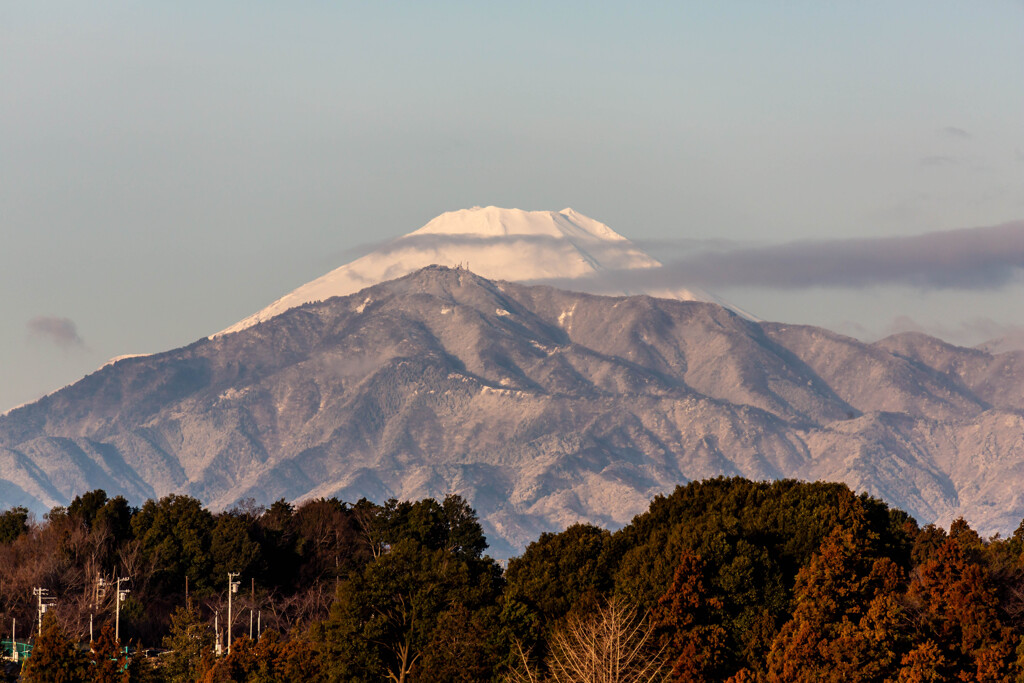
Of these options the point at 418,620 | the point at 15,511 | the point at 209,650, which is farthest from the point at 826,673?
the point at 15,511

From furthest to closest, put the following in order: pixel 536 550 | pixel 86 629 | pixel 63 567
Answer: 1. pixel 63 567
2. pixel 86 629
3. pixel 536 550

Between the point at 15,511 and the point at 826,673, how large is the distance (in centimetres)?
12906

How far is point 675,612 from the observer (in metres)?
99.6

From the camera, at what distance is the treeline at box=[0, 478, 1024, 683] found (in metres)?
91.9

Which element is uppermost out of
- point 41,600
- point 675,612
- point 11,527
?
point 675,612

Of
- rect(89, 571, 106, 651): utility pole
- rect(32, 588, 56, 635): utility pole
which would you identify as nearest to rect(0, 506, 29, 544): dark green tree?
rect(89, 571, 106, 651): utility pole

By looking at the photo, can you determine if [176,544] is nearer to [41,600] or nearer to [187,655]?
[41,600]

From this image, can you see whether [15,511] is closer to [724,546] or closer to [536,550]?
[536,550]

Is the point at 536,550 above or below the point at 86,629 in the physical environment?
above

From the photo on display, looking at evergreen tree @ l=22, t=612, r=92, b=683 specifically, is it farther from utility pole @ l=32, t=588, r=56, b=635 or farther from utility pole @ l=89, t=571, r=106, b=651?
utility pole @ l=89, t=571, r=106, b=651

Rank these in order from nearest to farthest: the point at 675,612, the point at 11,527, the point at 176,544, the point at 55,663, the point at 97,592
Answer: the point at 55,663 < the point at 675,612 < the point at 97,592 < the point at 176,544 < the point at 11,527

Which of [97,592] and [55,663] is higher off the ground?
[55,663]

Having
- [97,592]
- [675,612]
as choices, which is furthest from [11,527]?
[675,612]

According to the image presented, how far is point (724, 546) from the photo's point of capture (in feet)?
350
